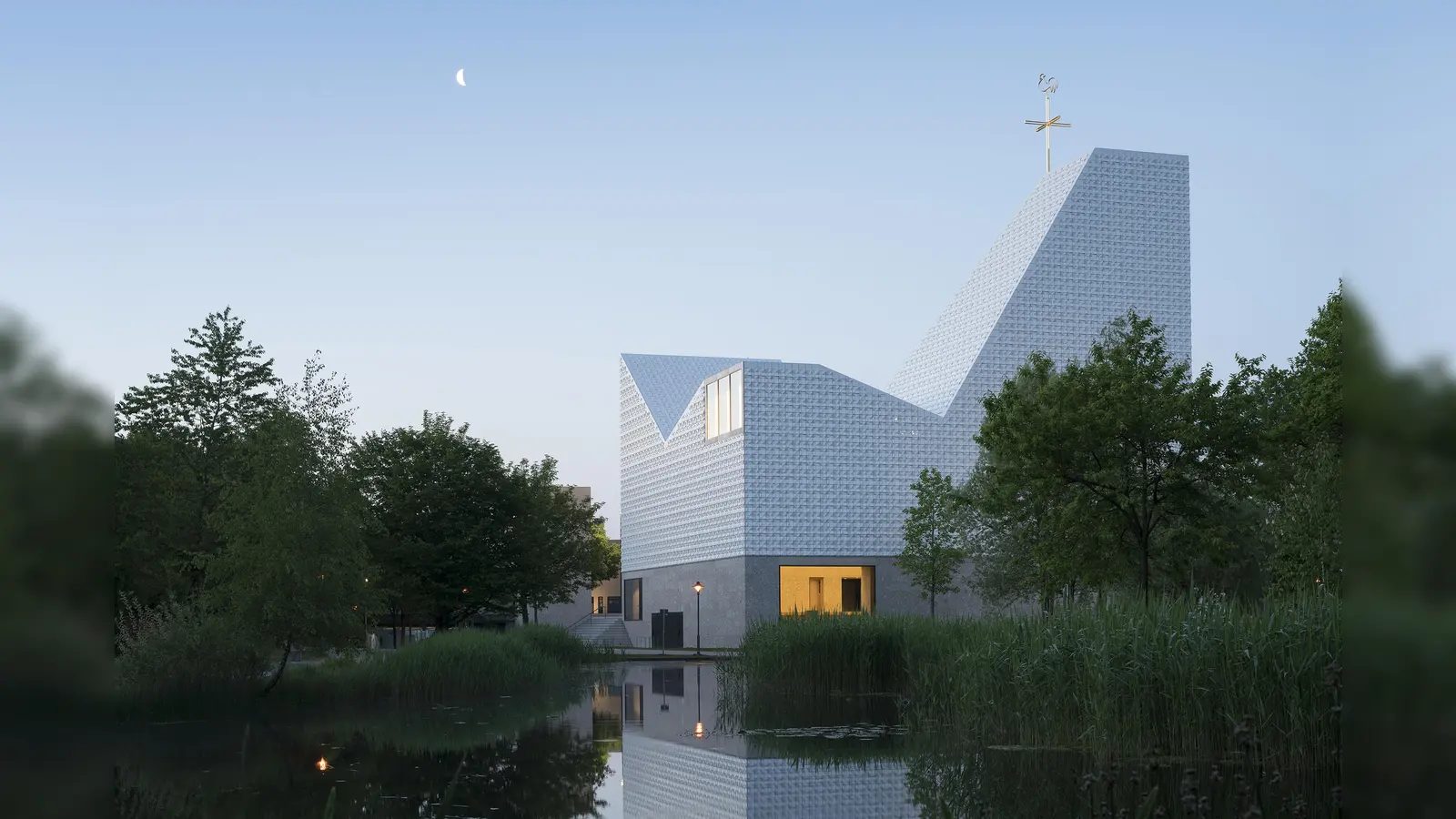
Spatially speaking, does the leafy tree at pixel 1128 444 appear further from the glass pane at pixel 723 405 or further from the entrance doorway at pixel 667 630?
the entrance doorway at pixel 667 630

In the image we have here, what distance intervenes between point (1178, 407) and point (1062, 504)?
387cm

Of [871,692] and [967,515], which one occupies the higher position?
[967,515]

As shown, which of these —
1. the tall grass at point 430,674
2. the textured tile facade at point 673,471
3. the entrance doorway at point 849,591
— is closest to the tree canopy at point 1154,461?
the tall grass at point 430,674

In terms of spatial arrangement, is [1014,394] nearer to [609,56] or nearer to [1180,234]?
[609,56]

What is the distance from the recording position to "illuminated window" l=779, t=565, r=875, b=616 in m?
53.0

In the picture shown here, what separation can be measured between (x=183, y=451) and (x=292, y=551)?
13.0m

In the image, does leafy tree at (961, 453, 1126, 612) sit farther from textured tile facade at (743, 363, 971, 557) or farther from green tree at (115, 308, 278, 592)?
textured tile facade at (743, 363, 971, 557)

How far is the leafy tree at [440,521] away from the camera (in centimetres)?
4166

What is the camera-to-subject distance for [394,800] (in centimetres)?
1066

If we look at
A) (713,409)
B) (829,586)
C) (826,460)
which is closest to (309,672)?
(826,460)

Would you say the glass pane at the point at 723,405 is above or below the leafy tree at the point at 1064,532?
above

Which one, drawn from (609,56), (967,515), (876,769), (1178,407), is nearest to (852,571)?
(967,515)

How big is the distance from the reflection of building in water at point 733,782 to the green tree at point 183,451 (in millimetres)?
9689
